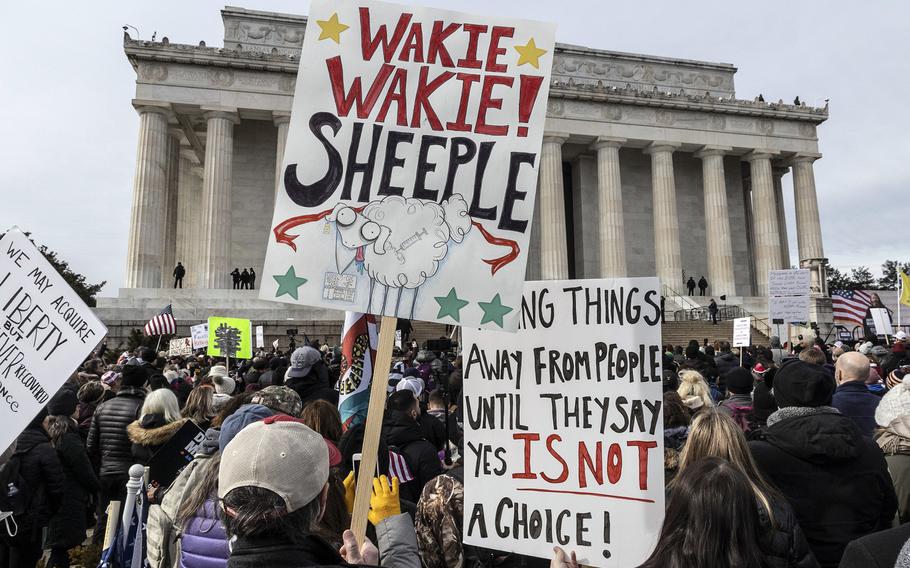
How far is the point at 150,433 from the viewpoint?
5.23m

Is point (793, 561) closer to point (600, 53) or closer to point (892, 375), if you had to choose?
point (892, 375)

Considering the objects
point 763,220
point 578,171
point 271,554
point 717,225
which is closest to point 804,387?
point 271,554

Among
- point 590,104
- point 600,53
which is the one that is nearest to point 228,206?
point 590,104

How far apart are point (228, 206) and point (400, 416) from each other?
106 feet

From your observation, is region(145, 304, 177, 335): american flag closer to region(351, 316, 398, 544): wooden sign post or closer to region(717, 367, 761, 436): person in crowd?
region(717, 367, 761, 436): person in crowd

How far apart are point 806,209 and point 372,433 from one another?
150 feet

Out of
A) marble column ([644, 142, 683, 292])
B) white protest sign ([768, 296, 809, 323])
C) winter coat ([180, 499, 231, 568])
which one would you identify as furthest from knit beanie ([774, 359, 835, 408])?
marble column ([644, 142, 683, 292])

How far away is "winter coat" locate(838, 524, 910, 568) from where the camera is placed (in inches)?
64.2

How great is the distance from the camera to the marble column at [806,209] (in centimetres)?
4128

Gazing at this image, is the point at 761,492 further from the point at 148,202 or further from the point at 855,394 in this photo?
the point at 148,202

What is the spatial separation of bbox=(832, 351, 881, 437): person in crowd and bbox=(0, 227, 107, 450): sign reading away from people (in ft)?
17.3

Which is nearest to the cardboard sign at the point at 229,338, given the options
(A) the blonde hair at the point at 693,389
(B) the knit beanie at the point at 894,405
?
(A) the blonde hair at the point at 693,389

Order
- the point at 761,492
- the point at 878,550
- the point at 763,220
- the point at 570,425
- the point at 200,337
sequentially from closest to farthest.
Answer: the point at 878,550 → the point at 761,492 → the point at 570,425 → the point at 200,337 → the point at 763,220

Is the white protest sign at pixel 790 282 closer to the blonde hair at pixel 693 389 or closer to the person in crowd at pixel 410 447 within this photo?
the blonde hair at pixel 693 389
